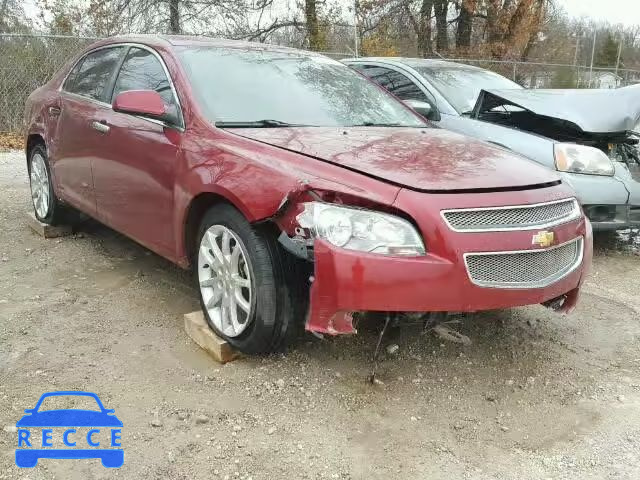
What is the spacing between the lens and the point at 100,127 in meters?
4.05

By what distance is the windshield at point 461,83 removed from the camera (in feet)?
19.0

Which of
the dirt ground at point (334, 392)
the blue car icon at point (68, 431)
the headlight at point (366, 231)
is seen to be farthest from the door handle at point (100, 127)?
the headlight at point (366, 231)

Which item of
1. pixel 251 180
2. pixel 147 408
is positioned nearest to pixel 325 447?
pixel 147 408

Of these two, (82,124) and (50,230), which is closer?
(82,124)

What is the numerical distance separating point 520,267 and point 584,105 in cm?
307

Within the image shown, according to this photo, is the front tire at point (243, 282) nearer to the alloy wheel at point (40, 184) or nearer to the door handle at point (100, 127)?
the door handle at point (100, 127)

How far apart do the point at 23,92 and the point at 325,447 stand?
10.6m

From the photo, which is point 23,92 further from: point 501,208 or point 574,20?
point 574,20

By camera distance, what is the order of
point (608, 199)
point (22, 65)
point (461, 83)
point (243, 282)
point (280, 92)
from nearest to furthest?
1. point (243, 282)
2. point (280, 92)
3. point (608, 199)
4. point (461, 83)
5. point (22, 65)

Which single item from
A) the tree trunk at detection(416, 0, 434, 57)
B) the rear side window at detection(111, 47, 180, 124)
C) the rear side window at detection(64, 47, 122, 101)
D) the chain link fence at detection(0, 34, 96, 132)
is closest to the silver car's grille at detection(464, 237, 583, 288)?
the rear side window at detection(111, 47, 180, 124)

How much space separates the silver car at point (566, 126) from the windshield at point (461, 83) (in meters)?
0.01

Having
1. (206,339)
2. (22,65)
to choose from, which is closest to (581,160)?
(206,339)

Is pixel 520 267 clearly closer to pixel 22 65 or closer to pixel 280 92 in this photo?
pixel 280 92

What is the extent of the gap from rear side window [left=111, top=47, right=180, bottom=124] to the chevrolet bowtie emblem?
1.96 metres
